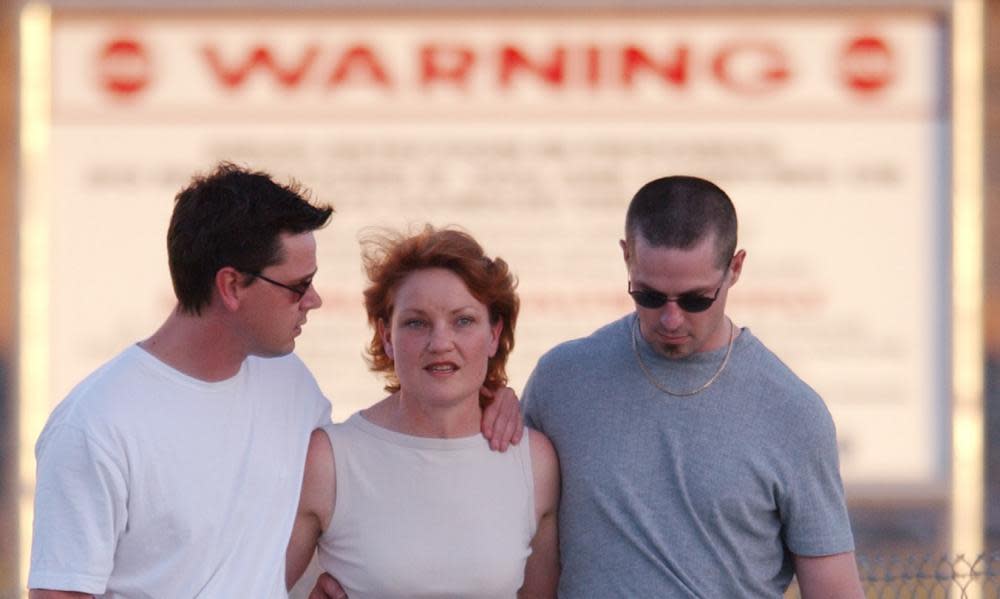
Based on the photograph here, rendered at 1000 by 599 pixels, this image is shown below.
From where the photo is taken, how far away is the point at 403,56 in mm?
6426

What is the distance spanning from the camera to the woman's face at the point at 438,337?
308cm

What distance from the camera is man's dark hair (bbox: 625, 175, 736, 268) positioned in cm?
299

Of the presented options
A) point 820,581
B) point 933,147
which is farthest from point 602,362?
point 933,147

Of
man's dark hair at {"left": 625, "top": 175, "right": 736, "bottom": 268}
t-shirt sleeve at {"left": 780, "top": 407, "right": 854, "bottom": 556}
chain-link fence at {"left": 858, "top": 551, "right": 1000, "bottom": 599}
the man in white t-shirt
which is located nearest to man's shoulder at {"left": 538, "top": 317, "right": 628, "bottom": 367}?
man's dark hair at {"left": 625, "top": 175, "right": 736, "bottom": 268}

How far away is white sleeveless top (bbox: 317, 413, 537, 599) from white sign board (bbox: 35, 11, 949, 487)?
3.21 m

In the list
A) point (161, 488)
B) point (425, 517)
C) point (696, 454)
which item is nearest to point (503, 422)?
point (425, 517)

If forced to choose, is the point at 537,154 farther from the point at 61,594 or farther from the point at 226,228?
the point at 61,594

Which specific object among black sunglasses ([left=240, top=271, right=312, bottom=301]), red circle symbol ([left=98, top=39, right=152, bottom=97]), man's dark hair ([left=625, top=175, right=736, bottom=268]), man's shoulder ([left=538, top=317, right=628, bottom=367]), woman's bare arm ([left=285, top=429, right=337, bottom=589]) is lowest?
woman's bare arm ([left=285, top=429, right=337, bottom=589])

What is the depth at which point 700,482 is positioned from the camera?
10.1 feet

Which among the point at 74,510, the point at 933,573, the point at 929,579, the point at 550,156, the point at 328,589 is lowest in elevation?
the point at 929,579

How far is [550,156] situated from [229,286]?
12.1ft

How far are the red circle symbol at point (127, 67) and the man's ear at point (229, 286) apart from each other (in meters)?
3.78

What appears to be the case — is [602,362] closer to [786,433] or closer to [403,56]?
[786,433]

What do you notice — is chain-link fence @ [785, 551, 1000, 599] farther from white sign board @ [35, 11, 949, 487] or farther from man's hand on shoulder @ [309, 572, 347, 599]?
man's hand on shoulder @ [309, 572, 347, 599]
